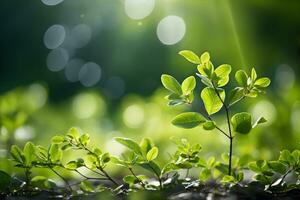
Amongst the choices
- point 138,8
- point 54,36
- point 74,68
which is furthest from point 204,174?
point 54,36

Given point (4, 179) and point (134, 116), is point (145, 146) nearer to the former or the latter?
point (4, 179)

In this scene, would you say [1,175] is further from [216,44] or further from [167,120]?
[216,44]

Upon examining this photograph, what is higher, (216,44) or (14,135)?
(216,44)

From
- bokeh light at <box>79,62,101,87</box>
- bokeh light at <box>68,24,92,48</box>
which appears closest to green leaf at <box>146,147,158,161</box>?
bokeh light at <box>79,62,101,87</box>

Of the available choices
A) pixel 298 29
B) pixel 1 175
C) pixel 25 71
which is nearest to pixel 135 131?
pixel 1 175

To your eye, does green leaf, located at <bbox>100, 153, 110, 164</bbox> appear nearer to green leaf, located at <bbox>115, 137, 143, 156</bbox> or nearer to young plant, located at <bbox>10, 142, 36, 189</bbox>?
green leaf, located at <bbox>115, 137, 143, 156</bbox>

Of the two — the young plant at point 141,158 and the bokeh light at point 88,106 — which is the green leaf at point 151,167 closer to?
the young plant at point 141,158

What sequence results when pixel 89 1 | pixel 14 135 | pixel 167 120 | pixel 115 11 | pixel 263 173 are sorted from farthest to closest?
pixel 89 1 < pixel 115 11 < pixel 167 120 < pixel 14 135 < pixel 263 173
